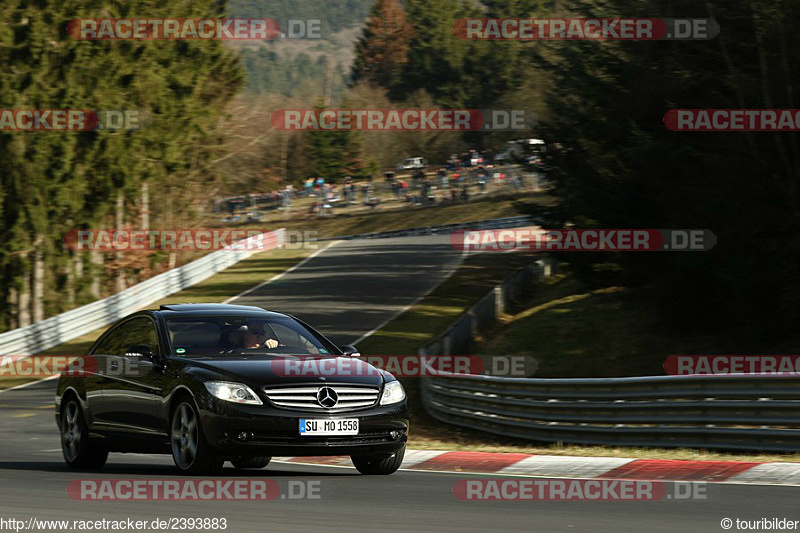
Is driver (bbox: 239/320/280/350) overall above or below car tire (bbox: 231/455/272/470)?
above

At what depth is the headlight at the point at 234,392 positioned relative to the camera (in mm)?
10109

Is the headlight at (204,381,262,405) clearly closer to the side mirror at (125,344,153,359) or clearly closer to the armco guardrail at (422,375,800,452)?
the side mirror at (125,344,153,359)

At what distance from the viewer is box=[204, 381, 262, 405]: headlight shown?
10.1 meters

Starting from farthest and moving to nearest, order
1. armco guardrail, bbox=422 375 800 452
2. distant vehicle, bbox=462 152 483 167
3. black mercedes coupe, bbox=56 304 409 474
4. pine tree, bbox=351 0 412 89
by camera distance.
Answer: pine tree, bbox=351 0 412 89 < distant vehicle, bbox=462 152 483 167 < armco guardrail, bbox=422 375 800 452 < black mercedes coupe, bbox=56 304 409 474

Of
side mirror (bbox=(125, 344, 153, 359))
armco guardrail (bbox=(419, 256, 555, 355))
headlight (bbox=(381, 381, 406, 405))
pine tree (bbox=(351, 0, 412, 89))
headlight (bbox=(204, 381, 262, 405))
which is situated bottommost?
armco guardrail (bbox=(419, 256, 555, 355))

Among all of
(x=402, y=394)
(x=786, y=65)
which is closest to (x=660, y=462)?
(x=402, y=394)

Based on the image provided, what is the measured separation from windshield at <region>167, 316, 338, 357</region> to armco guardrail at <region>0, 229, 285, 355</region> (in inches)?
809

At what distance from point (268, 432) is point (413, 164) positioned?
93683 millimetres

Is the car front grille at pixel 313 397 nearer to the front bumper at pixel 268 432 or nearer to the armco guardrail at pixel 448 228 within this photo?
the front bumper at pixel 268 432

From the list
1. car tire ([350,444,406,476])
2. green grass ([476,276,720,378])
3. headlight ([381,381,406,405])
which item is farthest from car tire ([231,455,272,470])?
green grass ([476,276,720,378])

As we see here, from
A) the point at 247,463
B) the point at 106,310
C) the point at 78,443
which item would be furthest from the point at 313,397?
the point at 106,310

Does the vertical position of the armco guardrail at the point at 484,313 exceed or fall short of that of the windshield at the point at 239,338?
it falls short

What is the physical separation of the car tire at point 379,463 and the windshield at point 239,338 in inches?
41.6

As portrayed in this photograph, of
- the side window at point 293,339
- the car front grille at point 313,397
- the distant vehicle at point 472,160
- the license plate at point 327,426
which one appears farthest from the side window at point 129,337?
the distant vehicle at point 472,160
